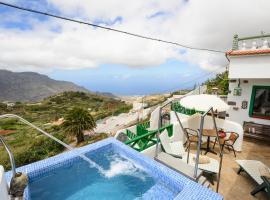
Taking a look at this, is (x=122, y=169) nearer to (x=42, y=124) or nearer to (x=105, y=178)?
(x=105, y=178)

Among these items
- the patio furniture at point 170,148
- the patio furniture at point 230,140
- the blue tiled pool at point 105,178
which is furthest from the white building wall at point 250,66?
the blue tiled pool at point 105,178

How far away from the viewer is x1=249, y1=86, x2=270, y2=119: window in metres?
9.05

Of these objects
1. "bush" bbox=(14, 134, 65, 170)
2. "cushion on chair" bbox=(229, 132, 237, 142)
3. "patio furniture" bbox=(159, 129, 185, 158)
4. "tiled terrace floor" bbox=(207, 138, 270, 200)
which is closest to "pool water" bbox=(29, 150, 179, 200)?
"patio furniture" bbox=(159, 129, 185, 158)

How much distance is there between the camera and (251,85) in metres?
9.09

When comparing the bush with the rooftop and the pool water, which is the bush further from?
the rooftop

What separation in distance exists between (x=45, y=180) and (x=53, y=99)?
9135 centimetres

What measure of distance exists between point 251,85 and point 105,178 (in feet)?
27.1

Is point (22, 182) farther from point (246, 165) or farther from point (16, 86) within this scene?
point (16, 86)

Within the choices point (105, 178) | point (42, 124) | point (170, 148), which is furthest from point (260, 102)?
point (42, 124)

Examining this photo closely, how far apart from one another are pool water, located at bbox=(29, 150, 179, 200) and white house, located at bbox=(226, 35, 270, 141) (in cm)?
639

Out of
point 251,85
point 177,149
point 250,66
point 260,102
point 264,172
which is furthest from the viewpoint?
point 260,102

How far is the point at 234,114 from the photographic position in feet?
31.7

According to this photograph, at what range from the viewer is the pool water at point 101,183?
5.04 metres

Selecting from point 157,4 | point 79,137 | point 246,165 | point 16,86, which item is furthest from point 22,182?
point 16,86
